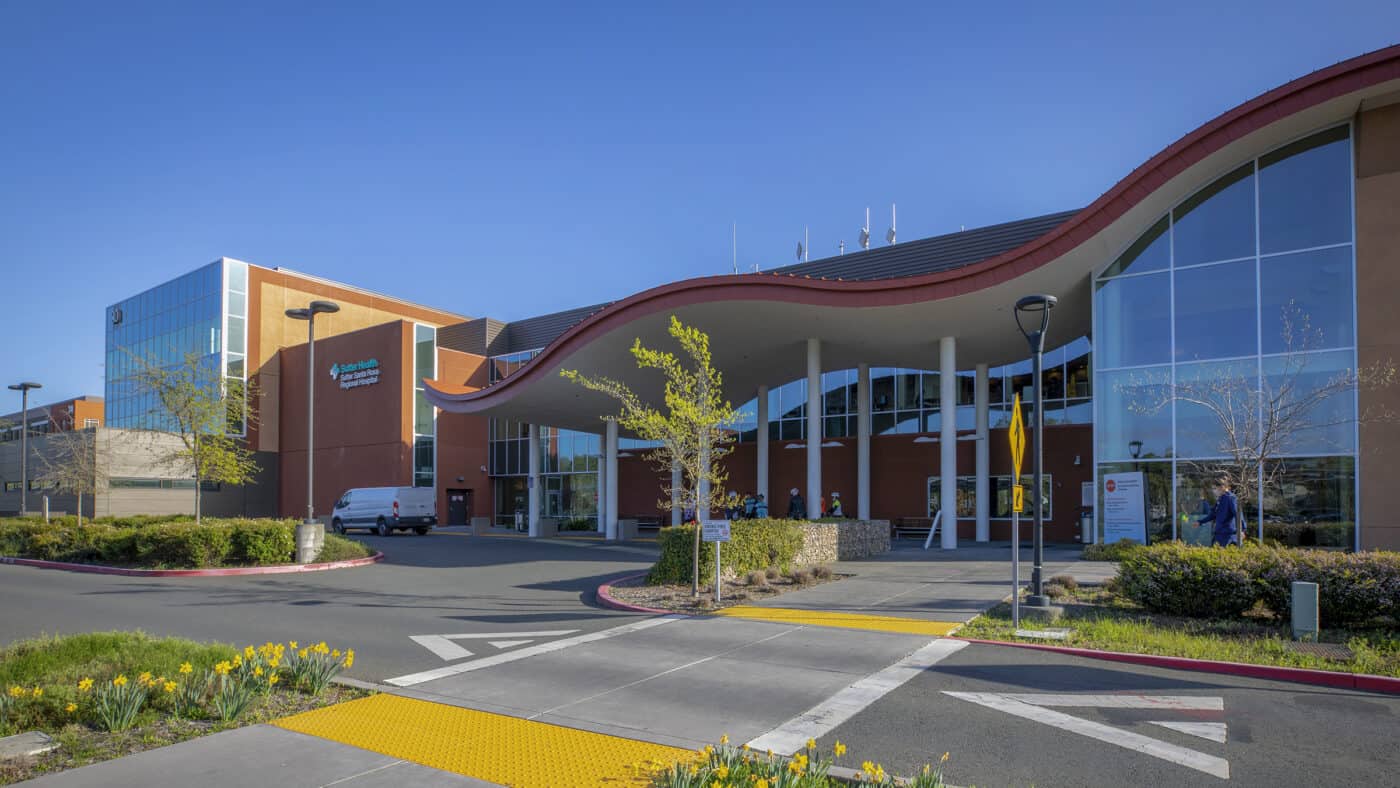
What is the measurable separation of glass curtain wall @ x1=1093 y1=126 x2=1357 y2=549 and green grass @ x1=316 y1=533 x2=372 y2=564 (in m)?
19.6

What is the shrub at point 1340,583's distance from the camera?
1027 centimetres

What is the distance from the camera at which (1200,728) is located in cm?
688

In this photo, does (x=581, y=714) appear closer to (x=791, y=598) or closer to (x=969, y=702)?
(x=969, y=702)

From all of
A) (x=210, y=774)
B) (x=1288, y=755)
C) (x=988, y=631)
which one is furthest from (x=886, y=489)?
(x=210, y=774)

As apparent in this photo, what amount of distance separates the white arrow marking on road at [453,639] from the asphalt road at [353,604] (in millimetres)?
133

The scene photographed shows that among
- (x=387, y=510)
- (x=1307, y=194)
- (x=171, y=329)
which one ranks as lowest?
(x=387, y=510)

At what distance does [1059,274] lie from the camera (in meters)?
20.9

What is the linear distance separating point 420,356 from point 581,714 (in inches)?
1580

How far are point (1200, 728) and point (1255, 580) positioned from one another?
17.9 ft

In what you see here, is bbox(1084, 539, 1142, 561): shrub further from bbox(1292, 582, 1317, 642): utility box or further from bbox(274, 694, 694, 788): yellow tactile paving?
bbox(274, 694, 694, 788): yellow tactile paving

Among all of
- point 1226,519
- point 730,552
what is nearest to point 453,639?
point 730,552

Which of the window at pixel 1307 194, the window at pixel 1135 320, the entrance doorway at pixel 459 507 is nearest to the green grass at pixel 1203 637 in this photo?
the window at pixel 1135 320

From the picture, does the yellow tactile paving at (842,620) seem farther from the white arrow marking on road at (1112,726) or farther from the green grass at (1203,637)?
the white arrow marking on road at (1112,726)

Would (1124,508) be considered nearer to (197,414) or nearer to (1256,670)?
(1256,670)
